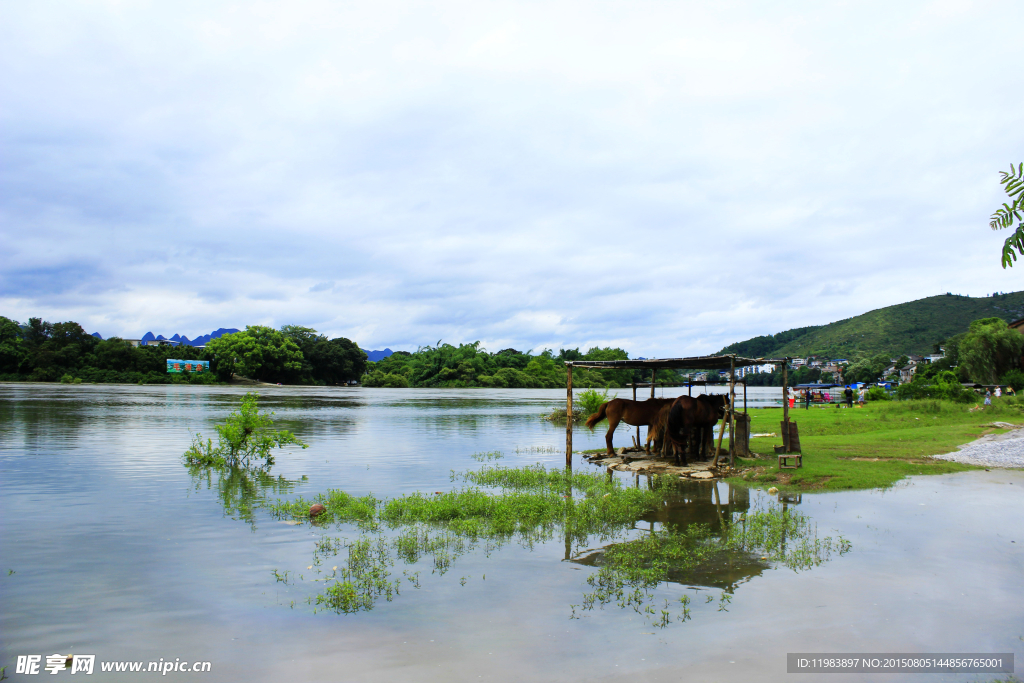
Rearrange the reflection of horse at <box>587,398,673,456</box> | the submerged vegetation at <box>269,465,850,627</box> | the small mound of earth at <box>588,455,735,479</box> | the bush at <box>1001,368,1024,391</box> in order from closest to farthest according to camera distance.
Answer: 1. the submerged vegetation at <box>269,465,850,627</box>
2. the small mound of earth at <box>588,455,735,479</box>
3. the reflection of horse at <box>587,398,673,456</box>
4. the bush at <box>1001,368,1024,391</box>

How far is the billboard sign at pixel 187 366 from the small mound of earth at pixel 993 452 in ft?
322

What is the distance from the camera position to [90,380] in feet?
269

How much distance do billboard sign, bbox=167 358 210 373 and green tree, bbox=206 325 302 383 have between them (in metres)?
2.30

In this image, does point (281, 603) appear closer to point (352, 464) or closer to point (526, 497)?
point (526, 497)

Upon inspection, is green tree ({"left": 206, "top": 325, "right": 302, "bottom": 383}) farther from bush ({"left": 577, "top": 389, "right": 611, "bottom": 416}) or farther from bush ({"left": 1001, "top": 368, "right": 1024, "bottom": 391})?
bush ({"left": 1001, "top": 368, "right": 1024, "bottom": 391})

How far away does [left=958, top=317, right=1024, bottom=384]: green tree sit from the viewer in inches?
1802

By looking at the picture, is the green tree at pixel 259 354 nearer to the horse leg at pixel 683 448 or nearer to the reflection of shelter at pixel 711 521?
the horse leg at pixel 683 448

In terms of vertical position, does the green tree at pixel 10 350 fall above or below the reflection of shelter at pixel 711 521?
above

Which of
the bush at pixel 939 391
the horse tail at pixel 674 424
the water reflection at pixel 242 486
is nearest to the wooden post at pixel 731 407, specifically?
the horse tail at pixel 674 424

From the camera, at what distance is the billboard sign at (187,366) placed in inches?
3568

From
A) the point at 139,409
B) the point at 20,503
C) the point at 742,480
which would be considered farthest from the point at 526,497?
the point at 139,409

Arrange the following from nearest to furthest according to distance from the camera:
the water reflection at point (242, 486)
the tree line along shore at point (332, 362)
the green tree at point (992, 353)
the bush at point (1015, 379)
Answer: the water reflection at point (242, 486), the bush at point (1015, 379), the green tree at point (992, 353), the tree line along shore at point (332, 362)

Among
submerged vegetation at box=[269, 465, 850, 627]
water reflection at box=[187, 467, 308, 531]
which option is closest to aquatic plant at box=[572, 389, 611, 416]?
submerged vegetation at box=[269, 465, 850, 627]

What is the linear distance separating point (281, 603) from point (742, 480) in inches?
435
